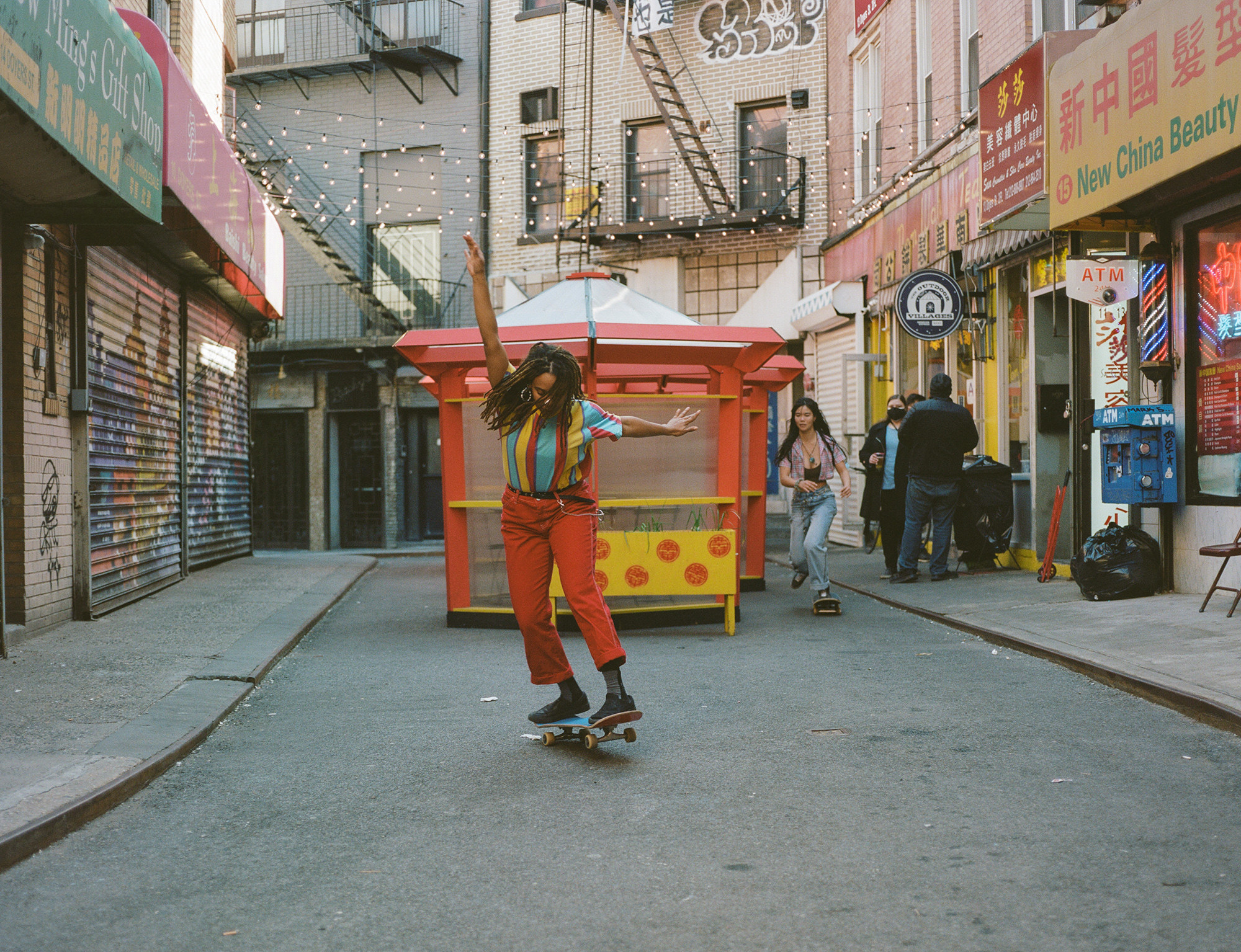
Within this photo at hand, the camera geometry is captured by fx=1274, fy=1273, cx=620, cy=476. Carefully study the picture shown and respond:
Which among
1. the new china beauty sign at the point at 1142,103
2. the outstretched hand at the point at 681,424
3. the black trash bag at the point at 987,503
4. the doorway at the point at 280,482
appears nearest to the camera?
the outstretched hand at the point at 681,424

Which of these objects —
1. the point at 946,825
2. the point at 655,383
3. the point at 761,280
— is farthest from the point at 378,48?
the point at 946,825

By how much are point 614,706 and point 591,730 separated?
14 cm

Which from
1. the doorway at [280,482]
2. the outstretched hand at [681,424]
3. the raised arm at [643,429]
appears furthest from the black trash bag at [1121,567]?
the doorway at [280,482]

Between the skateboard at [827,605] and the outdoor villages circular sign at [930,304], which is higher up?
the outdoor villages circular sign at [930,304]

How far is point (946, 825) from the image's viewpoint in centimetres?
432

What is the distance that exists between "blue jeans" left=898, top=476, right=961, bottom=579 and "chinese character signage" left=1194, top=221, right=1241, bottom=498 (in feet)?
9.15

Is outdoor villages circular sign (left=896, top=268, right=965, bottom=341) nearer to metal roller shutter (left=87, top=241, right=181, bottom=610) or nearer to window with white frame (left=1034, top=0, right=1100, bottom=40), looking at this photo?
window with white frame (left=1034, top=0, right=1100, bottom=40)

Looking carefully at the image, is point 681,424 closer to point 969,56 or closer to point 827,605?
point 827,605

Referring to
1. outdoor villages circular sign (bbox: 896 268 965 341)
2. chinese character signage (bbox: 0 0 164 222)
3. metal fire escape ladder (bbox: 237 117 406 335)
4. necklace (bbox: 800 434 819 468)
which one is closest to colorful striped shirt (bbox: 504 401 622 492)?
chinese character signage (bbox: 0 0 164 222)

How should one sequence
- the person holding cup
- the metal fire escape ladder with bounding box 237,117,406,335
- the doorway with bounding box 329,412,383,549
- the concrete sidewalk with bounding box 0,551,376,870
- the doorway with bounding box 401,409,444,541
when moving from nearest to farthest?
the concrete sidewalk with bounding box 0,551,376,870 → the person holding cup → the metal fire escape ladder with bounding box 237,117,406,335 → the doorway with bounding box 401,409,444,541 → the doorway with bounding box 329,412,383,549

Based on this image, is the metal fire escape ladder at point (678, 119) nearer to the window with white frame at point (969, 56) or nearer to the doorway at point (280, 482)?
the window with white frame at point (969, 56)

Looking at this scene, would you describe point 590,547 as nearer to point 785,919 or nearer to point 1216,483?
point 785,919

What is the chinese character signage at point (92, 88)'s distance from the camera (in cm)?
624

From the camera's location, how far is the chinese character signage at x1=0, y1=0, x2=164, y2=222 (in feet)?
20.5
